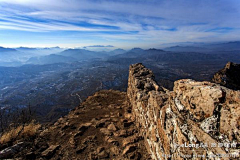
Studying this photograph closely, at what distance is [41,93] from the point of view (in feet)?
571

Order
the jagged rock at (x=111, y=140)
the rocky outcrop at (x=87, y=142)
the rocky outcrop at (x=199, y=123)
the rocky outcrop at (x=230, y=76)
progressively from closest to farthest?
the rocky outcrop at (x=199, y=123)
the rocky outcrop at (x=87, y=142)
the jagged rock at (x=111, y=140)
the rocky outcrop at (x=230, y=76)

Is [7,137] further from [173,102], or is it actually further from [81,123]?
[173,102]

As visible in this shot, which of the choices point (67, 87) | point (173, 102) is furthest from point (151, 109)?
point (67, 87)

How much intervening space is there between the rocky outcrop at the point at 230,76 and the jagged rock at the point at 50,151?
19925mm

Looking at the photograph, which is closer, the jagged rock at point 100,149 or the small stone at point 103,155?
the small stone at point 103,155

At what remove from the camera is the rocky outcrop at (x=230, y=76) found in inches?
699

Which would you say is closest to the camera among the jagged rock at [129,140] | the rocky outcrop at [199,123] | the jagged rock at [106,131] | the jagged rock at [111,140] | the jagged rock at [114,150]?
the rocky outcrop at [199,123]

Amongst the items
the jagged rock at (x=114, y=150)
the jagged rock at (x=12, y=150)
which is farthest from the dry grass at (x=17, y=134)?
the jagged rock at (x=114, y=150)

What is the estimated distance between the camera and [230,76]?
1961 cm

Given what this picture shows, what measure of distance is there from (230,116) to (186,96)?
139 cm

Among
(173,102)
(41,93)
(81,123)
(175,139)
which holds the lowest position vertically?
(41,93)

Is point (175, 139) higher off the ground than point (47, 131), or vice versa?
point (175, 139)

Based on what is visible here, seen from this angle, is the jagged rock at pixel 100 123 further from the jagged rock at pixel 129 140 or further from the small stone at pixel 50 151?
the small stone at pixel 50 151

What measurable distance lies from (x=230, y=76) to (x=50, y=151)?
24.3 metres
